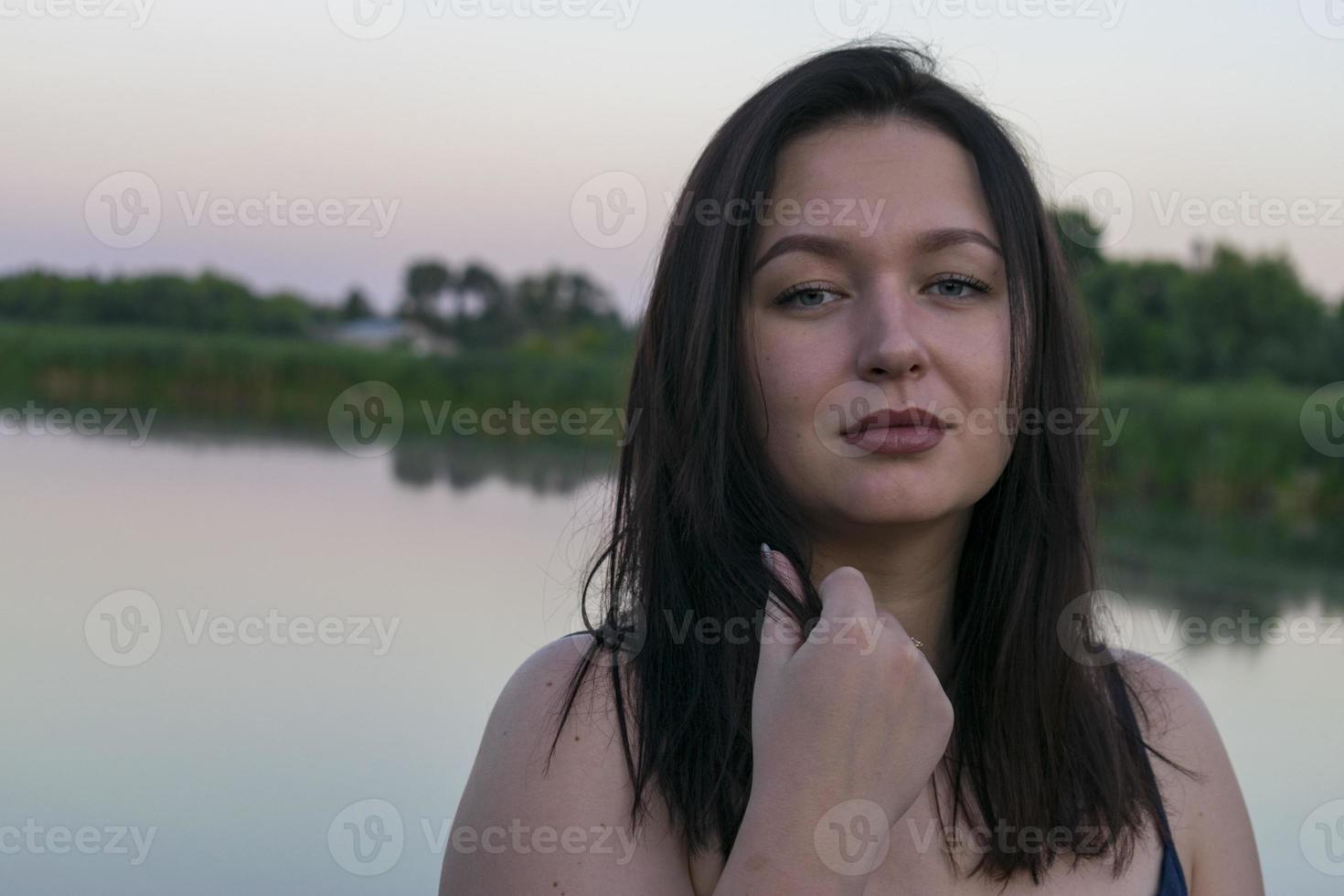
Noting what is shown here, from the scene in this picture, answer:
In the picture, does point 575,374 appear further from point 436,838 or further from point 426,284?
point 436,838

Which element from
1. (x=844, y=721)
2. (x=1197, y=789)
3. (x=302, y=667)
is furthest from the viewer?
(x=302, y=667)

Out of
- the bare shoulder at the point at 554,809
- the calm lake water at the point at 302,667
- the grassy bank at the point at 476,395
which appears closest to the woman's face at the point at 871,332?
the bare shoulder at the point at 554,809

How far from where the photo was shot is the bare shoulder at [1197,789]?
154 cm

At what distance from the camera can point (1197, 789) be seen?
159 cm

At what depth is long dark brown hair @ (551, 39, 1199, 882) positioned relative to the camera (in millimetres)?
1358

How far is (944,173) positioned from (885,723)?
0.67 metres

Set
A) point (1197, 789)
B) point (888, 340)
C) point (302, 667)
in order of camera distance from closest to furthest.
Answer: point (888, 340), point (1197, 789), point (302, 667)

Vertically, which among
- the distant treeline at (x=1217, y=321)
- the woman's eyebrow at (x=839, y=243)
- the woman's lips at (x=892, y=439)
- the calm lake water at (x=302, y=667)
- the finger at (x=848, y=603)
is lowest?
the calm lake water at (x=302, y=667)

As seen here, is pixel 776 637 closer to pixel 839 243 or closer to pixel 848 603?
pixel 848 603

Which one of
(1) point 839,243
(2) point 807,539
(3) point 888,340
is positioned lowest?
(2) point 807,539

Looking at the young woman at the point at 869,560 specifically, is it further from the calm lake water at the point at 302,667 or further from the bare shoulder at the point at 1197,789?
→ the calm lake water at the point at 302,667

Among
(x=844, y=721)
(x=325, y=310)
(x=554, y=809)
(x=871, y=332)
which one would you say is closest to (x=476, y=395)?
(x=325, y=310)

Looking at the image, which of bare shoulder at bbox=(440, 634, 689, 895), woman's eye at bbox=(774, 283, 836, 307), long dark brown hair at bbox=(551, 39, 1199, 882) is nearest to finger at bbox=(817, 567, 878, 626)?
long dark brown hair at bbox=(551, 39, 1199, 882)

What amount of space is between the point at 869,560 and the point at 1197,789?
515 mm
